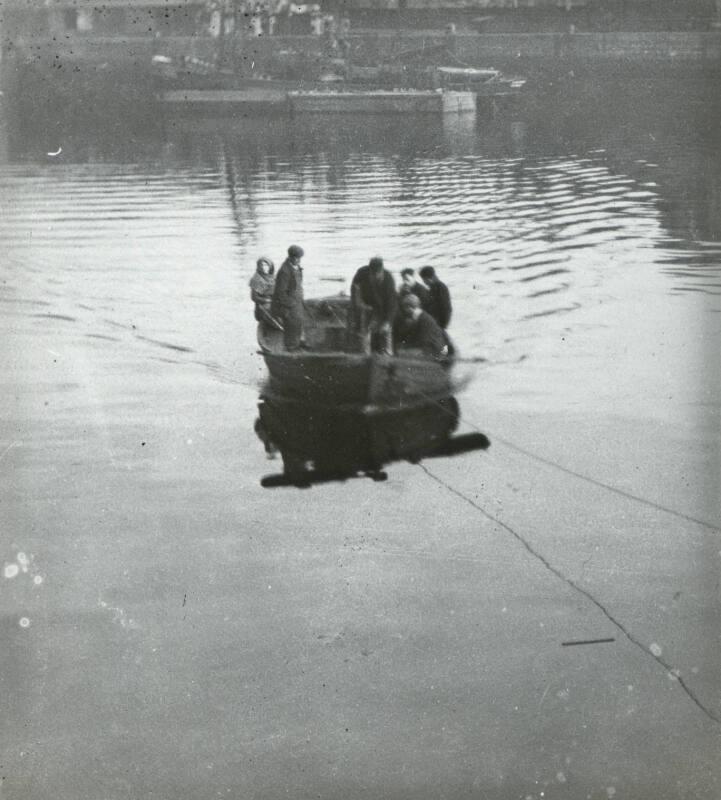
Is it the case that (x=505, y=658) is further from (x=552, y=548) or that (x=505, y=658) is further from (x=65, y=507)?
(x=65, y=507)

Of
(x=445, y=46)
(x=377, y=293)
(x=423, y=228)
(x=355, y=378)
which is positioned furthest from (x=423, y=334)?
(x=445, y=46)

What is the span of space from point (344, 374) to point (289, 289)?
186 centimetres

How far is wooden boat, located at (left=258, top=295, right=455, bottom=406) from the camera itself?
1731 cm

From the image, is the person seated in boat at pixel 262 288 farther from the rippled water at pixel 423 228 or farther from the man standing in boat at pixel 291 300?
the rippled water at pixel 423 228

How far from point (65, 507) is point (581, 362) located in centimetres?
1012

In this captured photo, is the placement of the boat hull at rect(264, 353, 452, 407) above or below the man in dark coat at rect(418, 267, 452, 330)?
below

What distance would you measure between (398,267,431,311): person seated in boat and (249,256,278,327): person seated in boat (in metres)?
2.49

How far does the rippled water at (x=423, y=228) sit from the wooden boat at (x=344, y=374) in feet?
6.56

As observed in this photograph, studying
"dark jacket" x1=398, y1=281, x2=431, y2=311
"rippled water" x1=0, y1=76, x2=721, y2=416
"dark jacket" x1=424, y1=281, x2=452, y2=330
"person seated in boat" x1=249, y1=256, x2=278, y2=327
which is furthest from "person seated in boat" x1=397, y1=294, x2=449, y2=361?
"person seated in boat" x1=249, y1=256, x2=278, y2=327

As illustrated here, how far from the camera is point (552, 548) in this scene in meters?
13.7

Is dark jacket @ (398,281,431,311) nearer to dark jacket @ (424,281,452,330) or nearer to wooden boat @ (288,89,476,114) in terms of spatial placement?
dark jacket @ (424,281,452,330)

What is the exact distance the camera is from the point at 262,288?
20016 mm

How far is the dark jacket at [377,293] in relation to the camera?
17.6 meters

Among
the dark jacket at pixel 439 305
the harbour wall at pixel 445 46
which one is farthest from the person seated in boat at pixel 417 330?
the harbour wall at pixel 445 46
